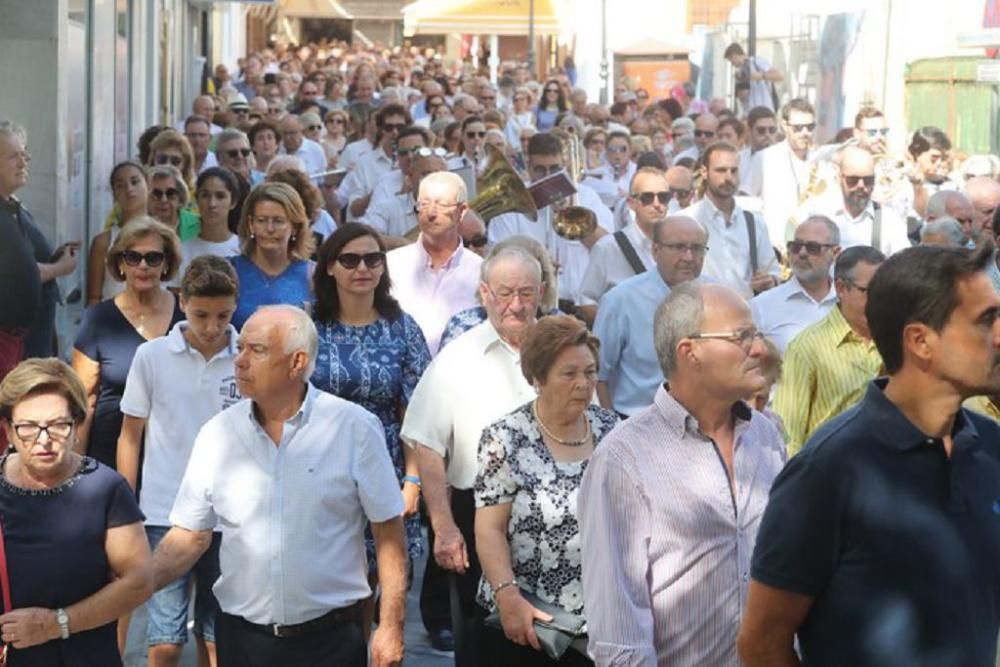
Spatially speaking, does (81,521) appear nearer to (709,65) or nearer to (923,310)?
(923,310)

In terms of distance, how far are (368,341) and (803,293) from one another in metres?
2.50

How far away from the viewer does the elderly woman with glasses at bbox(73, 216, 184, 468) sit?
27.0 ft

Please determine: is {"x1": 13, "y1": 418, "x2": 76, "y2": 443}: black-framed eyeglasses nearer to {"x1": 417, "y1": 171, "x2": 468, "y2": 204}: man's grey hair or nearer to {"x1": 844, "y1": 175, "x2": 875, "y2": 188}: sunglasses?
{"x1": 417, "y1": 171, "x2": 468, "y2": 204}: man's grey hair

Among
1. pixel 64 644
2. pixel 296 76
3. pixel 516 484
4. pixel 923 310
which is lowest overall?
pixel 64 644

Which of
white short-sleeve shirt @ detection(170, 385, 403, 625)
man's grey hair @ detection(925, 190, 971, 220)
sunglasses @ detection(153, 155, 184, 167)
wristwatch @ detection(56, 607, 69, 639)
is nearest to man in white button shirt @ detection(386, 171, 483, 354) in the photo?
white short-sleeve shirt @ detection(170, 385, 403, 625)

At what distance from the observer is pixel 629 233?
11.7 m

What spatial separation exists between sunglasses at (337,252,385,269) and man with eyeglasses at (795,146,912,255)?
4.77 m

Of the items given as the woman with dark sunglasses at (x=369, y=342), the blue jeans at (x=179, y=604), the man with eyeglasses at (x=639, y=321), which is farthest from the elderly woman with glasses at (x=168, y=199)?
the blue jeans at (x=179, y=604)

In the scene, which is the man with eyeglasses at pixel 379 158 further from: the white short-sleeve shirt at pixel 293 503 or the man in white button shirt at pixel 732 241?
the white short-sleeve shirt at pixel 293 503

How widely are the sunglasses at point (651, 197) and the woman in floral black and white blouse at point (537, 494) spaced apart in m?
5.39

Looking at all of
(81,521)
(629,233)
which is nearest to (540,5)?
(629,233)

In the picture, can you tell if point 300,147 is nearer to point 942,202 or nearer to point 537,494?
point 942,202

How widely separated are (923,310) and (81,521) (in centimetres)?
284

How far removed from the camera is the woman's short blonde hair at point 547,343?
658 cm
